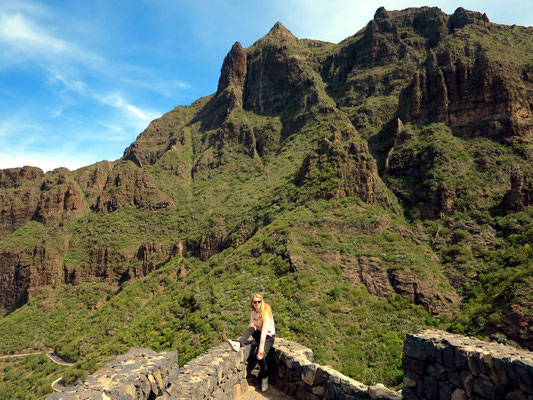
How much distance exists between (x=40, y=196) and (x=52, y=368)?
166 ft

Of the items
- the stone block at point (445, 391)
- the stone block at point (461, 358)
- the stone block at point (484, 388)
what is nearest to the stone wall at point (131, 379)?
the stone block at point (445, 391)

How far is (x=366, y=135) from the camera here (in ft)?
216

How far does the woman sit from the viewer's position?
328 inches

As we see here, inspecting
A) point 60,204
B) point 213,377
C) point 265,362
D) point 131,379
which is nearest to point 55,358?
point 60,204

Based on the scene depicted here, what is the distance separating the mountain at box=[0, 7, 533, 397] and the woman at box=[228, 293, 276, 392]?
39.4ft

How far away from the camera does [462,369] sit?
5.52 metres

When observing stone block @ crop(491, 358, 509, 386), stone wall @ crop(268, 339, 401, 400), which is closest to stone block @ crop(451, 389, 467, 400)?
stone block @ crop(491, 358, 509, 386)

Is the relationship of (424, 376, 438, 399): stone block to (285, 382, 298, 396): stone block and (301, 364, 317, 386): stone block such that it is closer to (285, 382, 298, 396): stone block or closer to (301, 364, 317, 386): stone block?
(301, 364, 317, 386): stone block

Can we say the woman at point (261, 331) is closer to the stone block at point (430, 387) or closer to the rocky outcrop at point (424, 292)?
the stone block at point (430, 387)

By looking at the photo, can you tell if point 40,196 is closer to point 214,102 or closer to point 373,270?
point 214,102

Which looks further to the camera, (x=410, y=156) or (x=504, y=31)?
(x=504, y=31)

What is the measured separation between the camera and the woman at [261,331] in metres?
8.32

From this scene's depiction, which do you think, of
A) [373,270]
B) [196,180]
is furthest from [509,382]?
[196,180]

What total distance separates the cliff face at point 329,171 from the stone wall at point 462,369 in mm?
19311
